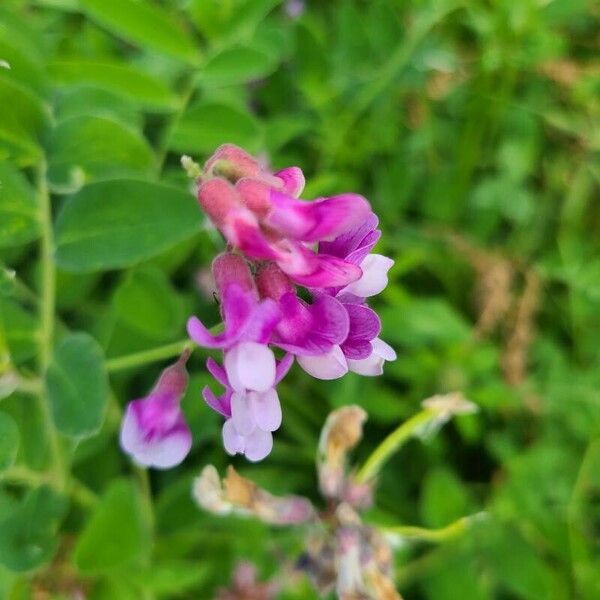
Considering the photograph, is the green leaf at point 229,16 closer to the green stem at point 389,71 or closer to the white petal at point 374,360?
the green stem at point 389,71

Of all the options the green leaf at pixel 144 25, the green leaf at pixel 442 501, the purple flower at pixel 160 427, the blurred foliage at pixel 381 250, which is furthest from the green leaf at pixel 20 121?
the green leaf at pixel 442 501

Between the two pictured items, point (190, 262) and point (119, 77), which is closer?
point (119, 77)

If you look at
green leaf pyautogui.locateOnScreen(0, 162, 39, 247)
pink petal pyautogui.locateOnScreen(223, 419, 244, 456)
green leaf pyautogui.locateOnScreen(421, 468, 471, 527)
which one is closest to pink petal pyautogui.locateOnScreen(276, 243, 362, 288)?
pink petal pyautogui.locateOnScreen(223, 419, 244, 456)

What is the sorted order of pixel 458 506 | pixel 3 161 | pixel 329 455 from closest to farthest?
pixel 3 161 → pixel 329 455 → pixel 458 506

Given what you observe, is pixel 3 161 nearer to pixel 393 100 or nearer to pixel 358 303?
pixel 358 303

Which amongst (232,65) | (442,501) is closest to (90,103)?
(232,65)

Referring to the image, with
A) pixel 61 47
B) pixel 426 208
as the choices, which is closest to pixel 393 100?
pixel 426 208
